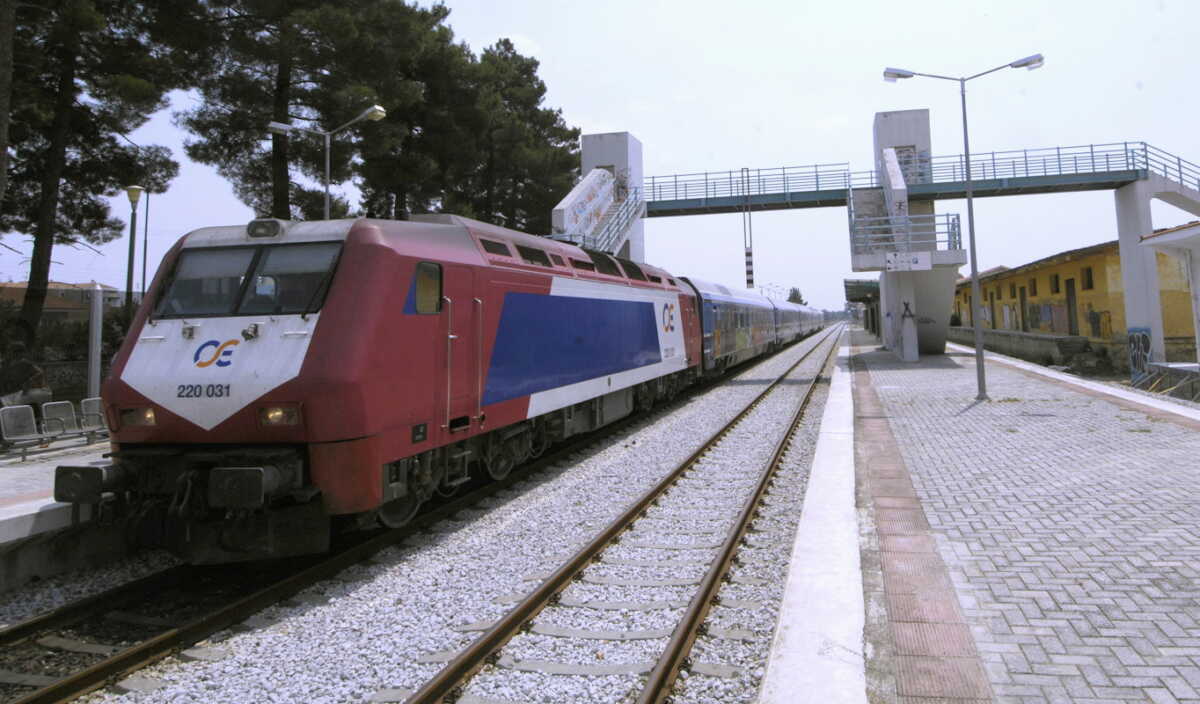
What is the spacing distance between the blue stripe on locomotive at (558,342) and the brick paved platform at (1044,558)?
374cm

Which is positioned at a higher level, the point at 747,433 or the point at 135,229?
the point at 135,229

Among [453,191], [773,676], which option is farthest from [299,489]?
[453,191]

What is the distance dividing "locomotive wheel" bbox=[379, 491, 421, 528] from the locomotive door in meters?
0.71

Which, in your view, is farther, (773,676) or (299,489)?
→ (299,489)

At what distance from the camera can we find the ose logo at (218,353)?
544 centimetres

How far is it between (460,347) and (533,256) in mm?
2082

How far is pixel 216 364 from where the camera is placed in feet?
17.9

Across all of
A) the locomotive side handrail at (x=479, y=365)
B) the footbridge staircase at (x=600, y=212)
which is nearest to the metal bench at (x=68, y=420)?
the locomotive side handrail at (x=479, y=365)

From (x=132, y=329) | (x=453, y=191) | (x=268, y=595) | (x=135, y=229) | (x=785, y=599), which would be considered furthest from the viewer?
(x=453, y=191)

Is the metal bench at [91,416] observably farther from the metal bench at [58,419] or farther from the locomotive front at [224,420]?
the locomotive front at [224,420]

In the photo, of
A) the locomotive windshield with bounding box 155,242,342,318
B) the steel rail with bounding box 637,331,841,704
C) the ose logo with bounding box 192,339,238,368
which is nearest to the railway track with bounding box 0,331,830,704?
the ose logo with bounding box 192,339,238,368

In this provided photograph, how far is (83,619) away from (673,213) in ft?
88.1

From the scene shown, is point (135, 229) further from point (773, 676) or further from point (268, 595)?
point (773, 676)

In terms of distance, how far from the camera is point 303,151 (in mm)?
18719
